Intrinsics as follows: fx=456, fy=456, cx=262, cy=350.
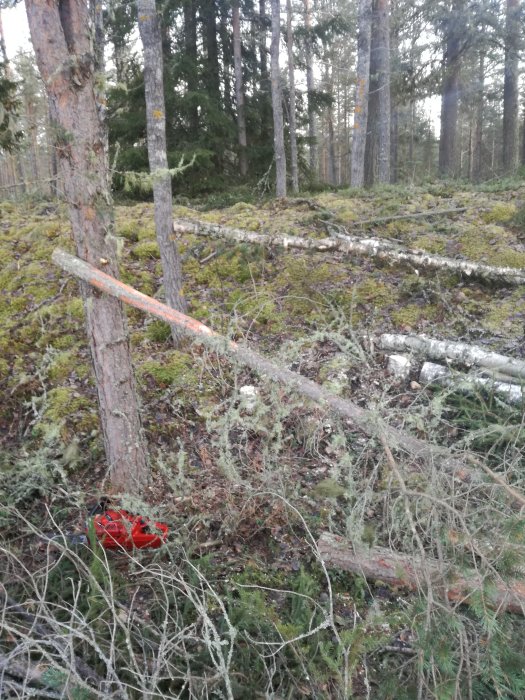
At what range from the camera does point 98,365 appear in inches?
157

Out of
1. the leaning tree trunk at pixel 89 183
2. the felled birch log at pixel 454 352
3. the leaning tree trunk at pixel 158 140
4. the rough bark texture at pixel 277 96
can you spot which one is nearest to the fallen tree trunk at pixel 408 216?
the felled birch log at pixel 454 352

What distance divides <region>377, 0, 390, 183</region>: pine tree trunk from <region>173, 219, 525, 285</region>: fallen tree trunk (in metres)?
A: 6.97

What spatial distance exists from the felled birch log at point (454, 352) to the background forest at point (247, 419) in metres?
0.05

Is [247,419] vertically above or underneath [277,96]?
underneath

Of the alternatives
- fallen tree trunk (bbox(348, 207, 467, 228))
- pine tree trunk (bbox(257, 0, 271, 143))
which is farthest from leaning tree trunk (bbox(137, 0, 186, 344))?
pine tree trunk (bbox(257, 0, 271, 143))

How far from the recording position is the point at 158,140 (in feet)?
18.5

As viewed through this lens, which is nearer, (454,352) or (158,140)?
(454,352)

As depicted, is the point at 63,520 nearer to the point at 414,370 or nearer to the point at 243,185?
the point at 414,370

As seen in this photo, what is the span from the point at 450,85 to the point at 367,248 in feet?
39.6

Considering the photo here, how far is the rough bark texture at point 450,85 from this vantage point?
14.0m

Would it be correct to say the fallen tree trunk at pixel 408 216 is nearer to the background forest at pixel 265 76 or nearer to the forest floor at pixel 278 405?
the forest floor at pixel 278 405

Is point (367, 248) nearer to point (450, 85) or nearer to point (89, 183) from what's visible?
point (89, 183)

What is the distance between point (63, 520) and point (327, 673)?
8.61 ft

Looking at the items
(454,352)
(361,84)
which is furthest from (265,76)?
(454,352)
